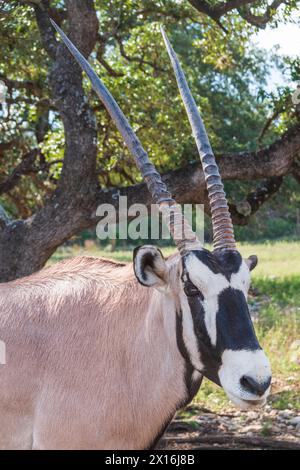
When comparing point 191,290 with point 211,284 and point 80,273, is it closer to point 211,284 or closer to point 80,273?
point 211,284

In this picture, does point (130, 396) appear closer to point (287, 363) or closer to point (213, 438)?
point (213, 438)

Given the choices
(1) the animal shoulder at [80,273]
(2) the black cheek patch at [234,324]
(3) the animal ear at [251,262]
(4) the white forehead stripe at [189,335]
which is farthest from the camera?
(1) the animal shoulder at [80,273]

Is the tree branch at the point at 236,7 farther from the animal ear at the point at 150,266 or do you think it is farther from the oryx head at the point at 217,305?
the animal ear at the point at 150,266

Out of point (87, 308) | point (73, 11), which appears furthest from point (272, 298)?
point (87, 308)

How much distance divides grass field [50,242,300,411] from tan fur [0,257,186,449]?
410 cm

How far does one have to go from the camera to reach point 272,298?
15.1m

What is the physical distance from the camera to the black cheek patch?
3.52 metres

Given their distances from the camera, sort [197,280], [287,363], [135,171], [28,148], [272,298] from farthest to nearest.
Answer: [272,298], [28,148], [135,171], [287,363], [197,280]

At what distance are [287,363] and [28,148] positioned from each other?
5.30 m

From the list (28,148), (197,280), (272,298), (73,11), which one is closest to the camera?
(197,280)

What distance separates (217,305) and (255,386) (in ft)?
1.38

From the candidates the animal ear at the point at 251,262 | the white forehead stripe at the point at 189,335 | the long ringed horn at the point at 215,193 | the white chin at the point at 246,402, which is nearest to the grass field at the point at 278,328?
the animal ear at the point at 251,262

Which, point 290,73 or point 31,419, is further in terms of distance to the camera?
point 290,73

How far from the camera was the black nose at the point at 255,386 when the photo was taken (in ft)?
11.1
